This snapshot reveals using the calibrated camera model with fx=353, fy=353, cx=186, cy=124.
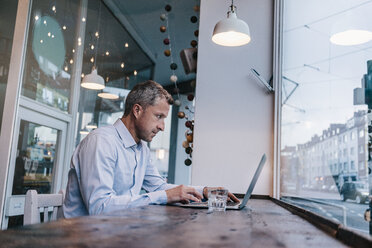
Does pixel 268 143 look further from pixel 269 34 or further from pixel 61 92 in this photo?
pixel 61 92

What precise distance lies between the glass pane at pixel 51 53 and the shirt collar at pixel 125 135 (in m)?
1.97

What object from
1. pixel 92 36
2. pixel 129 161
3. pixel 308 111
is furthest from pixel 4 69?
pixel 308 111

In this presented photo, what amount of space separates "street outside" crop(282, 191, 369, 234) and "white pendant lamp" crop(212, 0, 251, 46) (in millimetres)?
1080

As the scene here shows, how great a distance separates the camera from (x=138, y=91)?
2004 millimetres

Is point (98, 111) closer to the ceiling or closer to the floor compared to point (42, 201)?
closer to the ceiling

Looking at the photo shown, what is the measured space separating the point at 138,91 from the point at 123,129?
254 mm

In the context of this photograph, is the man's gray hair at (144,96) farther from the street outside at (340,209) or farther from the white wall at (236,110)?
the street outside at (340,209)

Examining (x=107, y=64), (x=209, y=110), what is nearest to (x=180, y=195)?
(x=209, y=110)

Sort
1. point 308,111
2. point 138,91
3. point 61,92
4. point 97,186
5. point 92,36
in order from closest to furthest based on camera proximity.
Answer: point 97,186, point 308,111, point 138,91, point 61,92, point 92,36

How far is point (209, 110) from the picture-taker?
2.73 metres

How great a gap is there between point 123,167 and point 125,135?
187 mm

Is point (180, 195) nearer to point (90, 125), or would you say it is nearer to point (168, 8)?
point (168, 8)

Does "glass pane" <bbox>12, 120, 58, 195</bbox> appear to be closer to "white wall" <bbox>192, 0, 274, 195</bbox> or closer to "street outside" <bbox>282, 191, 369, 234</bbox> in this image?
"white wall" <bbox>192, 0, 274, 195</bbox>

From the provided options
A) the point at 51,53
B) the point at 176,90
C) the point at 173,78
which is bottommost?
the point at 176,90
